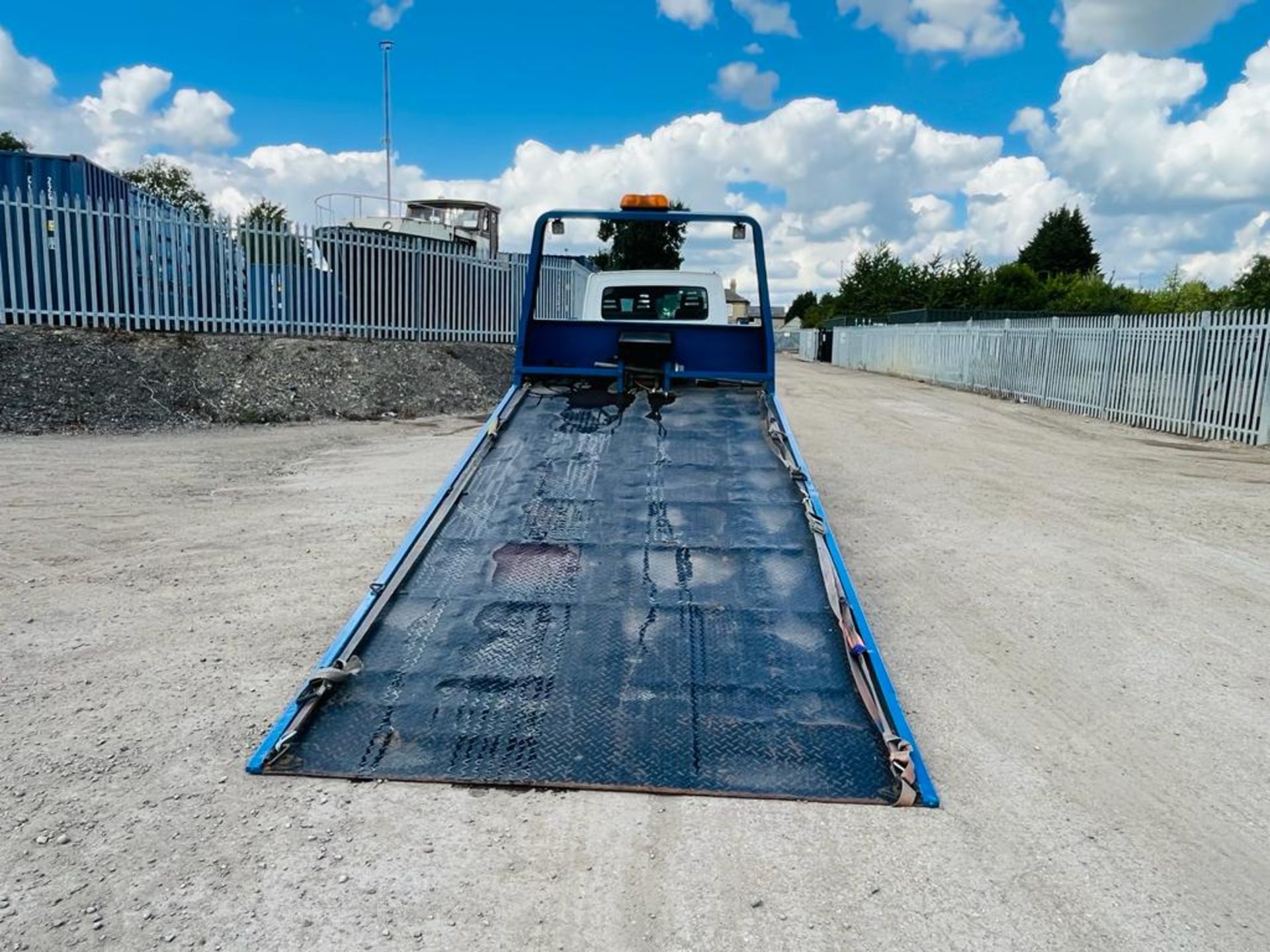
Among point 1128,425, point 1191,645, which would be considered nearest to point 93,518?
point 1191,645

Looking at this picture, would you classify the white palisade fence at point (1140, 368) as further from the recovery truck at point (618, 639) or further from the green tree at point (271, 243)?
the green tree at point (271, 243)

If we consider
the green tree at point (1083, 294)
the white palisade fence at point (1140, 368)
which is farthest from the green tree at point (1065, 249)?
the white palisade fence at point (1140, 368)

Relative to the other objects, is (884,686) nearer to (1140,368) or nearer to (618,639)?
(618,639)

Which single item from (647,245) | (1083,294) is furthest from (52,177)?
(1083,294)

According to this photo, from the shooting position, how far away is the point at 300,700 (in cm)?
366

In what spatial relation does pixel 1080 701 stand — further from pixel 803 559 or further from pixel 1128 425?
pixel 1128 425

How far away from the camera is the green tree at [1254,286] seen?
32406mm

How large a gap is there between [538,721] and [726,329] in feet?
14.7

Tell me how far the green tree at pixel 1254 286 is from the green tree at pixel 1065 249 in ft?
114

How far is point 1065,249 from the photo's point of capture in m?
70.1

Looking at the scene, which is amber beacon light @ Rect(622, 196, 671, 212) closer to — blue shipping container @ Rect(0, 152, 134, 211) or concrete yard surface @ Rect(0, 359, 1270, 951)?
concrete yard surface @ Rect(0, 359, 1270, 951)

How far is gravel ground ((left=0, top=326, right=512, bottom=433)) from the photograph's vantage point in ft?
41.0

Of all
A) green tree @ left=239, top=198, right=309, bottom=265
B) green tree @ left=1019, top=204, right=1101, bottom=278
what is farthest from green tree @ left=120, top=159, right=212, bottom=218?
green tree @ left=1019, top=204, right=1101, bottom=278

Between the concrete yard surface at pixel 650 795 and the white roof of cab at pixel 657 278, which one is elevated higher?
the white roof of cab at pixel 657 278
